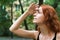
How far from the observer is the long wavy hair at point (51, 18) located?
1302mm

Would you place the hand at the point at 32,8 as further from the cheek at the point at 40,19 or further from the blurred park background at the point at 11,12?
the blurred park background at the point at 11,12

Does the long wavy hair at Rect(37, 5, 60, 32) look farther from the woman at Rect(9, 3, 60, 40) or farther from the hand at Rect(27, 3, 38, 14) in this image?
the hand at Rect(27, 3, 38, 14)

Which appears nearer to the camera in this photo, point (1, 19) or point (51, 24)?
point (51, 24)

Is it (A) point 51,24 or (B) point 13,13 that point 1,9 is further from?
(A) point 51,24

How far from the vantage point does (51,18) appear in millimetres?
1322

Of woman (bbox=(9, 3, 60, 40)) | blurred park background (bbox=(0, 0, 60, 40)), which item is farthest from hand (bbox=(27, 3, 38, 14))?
blurred park background (bbox=(0, 0, 60, 40))

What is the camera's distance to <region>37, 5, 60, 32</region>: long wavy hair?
1.30 m

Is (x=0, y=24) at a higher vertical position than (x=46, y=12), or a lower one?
lower

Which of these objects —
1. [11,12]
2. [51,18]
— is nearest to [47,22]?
[51,18]

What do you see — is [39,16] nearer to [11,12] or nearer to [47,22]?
[47,22]

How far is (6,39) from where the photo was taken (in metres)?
2.33

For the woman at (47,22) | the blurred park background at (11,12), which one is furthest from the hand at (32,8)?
the blurred park background at (11,12)

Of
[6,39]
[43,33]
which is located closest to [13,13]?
[6,39]

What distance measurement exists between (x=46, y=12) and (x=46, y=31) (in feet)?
0.49
